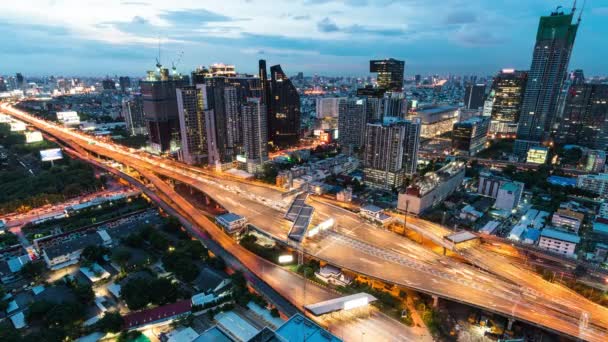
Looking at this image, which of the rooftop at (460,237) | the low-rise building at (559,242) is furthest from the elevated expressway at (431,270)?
the low-rise building at (559,242)

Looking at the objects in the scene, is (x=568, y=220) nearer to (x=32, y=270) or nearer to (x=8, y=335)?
(x=8, y=335)

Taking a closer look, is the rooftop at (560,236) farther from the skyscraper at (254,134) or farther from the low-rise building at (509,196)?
the skyscraper at (254,134)

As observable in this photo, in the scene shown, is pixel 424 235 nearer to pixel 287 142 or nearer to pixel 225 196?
pixel 225 196

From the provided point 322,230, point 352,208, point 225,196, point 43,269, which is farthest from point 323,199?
point 43,269

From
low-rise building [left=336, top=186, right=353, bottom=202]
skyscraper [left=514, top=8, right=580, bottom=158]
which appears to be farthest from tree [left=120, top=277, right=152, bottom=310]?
skyscraper [left=514, top=8, right=580, bottom=158]

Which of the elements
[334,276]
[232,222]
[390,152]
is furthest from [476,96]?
[232,222]

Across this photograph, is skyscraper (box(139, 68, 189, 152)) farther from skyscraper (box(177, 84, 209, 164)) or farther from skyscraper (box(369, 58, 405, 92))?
skyscraper (box(369, 58, 405, 92))
